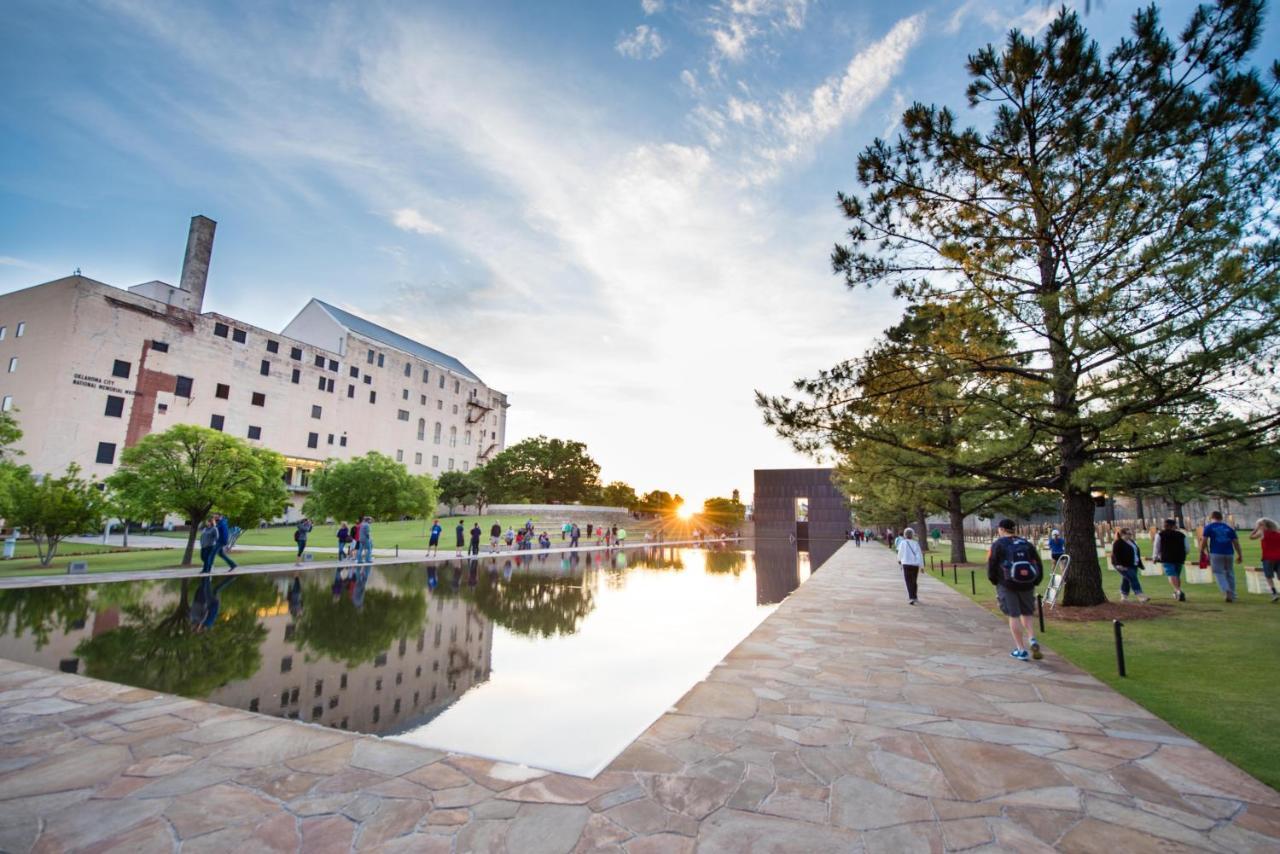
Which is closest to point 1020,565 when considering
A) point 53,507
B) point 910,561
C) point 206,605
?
point 910,561

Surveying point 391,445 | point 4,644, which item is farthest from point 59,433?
point 4,644

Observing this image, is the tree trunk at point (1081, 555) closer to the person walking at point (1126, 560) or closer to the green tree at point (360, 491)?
the person walking at point (1126, 560)

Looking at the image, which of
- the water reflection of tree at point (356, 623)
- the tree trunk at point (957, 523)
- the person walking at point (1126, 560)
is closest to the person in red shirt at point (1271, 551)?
the person walking at point (1126, 560)

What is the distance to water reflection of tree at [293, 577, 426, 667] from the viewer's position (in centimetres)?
795

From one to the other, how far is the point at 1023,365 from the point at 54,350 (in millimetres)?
48483

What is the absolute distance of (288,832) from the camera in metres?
3.00

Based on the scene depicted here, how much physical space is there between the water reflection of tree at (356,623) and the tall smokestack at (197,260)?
4016 cm

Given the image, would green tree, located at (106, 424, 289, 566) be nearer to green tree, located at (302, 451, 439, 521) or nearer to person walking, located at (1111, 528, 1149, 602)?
green tree, located at (302, 451, 439, 521)

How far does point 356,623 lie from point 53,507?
15.1m

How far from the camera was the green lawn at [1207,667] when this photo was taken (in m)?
4.48

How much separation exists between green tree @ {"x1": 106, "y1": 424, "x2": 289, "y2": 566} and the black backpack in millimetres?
22163

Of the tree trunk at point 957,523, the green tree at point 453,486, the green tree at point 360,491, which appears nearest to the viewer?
the tree trunk at point 957,523

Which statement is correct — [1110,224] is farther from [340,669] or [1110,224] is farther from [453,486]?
[453,486]

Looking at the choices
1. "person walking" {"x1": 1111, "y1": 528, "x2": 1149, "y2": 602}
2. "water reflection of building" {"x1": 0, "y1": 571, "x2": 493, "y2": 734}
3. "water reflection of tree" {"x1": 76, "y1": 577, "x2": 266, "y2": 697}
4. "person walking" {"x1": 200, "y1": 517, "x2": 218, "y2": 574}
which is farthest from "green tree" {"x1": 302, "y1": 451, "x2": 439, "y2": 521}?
"person walking" {"x1": 1111, "y1": 528, "x2": 1149, "y2": 602}
